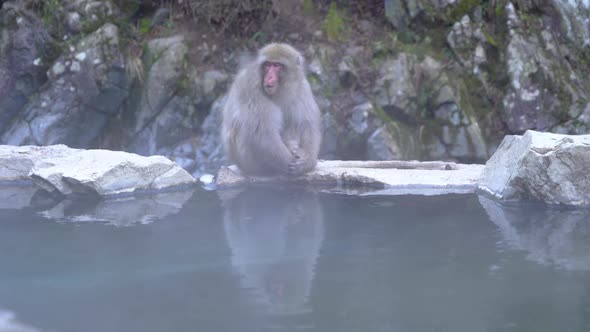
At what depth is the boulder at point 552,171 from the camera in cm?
450

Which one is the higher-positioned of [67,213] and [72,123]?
[72,123]

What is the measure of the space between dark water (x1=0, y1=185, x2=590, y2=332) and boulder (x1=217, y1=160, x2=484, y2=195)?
251 mm

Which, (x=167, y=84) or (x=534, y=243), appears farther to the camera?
(x=167, y=84)

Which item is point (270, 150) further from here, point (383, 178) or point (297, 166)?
point (383, 178)

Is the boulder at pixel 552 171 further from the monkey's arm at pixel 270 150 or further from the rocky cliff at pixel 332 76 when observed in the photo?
the rocky cliff at pixel 332 76

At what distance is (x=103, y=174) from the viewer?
16.6 feet

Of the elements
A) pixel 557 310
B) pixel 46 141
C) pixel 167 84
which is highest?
pixel 167 84

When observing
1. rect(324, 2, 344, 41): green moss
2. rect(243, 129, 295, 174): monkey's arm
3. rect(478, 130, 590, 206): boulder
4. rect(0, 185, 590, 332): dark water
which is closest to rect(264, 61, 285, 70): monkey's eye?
rect(243, 129, 295, 174): monkey's arm

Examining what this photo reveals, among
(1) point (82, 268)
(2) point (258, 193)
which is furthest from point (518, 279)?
(2) point (258, 193)

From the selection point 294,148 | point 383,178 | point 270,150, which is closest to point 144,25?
point 294,148

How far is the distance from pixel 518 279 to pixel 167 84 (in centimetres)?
598

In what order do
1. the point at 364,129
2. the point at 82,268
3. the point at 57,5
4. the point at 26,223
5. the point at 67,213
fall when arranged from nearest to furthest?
1. the point at 82,268
2. the point at 26,223
3. the point at 67,213
4. the point at 364,129
5. the point at 57,5

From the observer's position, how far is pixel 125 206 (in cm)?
488

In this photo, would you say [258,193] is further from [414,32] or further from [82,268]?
[414,32]
